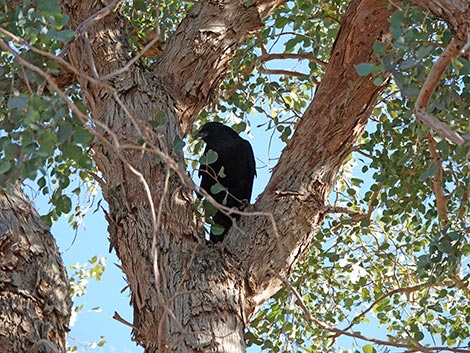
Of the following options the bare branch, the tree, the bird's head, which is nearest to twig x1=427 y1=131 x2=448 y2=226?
the tree

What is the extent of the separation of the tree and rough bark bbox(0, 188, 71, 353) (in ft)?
0.57

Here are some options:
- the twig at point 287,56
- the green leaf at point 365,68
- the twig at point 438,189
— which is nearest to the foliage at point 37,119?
the green leaf at point 365,68

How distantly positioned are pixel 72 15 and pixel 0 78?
3.06 feet

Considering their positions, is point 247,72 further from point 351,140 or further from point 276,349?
point 276,349

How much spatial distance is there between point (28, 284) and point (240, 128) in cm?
142

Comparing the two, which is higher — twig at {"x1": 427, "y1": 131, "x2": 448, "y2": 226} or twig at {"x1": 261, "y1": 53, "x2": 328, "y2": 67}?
twig at {"x1": 261, "y1": 53, "x2": 328, "y2": 67}

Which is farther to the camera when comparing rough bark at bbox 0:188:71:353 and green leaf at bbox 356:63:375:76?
rough bark at bbox 0:188:71:353

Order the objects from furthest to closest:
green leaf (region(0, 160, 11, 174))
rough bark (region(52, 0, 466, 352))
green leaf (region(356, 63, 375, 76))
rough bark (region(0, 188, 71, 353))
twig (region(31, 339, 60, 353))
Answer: rough bark (region(52, 0, 466, 352))
rough bark (region(0, 188, 71, 353))
twig (region(31, 339, 60, 353))
green leaf (region(356, 63, 375, 76))
green leaf (region(0, 160, 11, 174))

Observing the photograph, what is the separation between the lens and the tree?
2309 millimetres

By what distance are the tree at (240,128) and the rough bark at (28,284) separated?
0.57 ft

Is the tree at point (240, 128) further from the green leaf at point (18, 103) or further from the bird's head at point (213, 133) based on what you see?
the bird's head at point (213, 133)

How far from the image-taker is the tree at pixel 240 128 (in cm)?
231

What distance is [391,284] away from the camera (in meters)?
4.72

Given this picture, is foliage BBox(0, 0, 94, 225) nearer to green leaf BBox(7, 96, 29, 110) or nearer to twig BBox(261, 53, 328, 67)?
green leaf BBox(7, 96, 29, 110)
